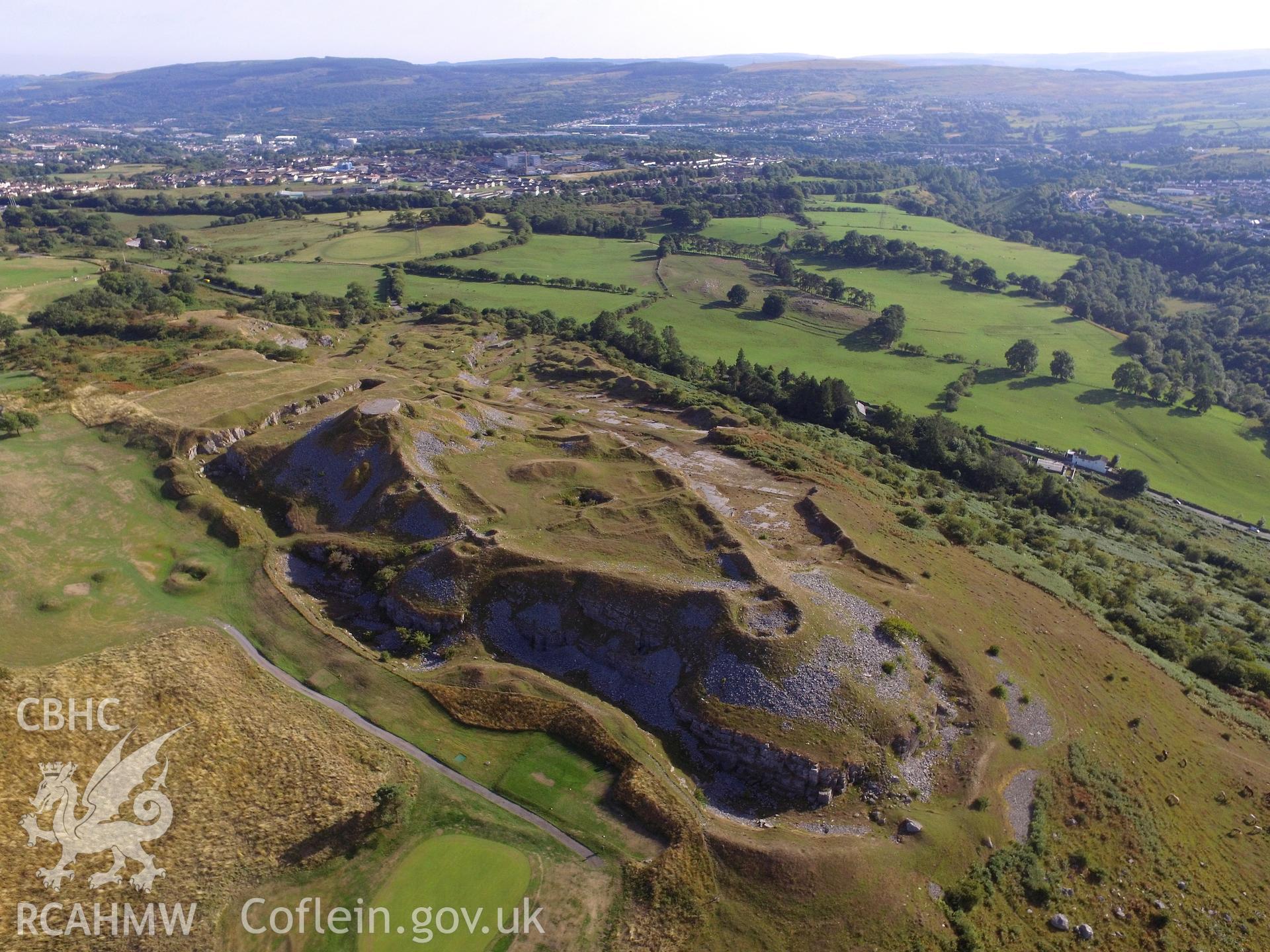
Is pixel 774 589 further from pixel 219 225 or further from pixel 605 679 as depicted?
pixel 219 225

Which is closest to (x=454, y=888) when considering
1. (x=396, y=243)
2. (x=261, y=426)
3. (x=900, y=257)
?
(x=261, y=426)

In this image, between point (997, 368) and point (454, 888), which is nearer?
point (454, 888)

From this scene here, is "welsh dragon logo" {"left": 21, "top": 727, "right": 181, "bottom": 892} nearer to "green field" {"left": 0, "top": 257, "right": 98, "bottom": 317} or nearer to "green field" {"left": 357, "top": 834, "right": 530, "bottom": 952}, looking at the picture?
"green field" {"left": 357, "top": 834, "right": 530, "bottom": 952}

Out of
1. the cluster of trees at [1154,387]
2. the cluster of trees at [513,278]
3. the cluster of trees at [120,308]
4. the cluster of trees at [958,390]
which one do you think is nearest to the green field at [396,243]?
the cluster of trees at [513,278]

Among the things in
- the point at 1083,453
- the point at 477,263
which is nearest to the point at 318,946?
the point at 1083,453

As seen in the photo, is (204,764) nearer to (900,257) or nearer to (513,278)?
(513,278)
